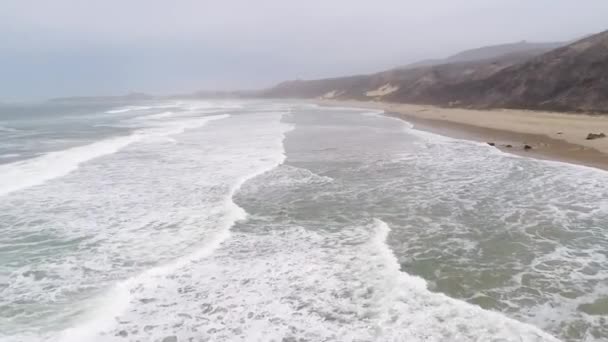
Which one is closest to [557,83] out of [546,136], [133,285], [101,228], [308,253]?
[546,136]

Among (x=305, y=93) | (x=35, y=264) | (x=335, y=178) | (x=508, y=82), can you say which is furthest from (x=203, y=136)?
(x=305, y=93)

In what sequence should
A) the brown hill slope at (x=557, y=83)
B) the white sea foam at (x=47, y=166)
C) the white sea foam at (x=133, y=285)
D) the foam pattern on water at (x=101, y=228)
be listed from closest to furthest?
the white sea foam at (x=133, y=285)
the foam pattern on water at (x=101, y=228)
the white sea foam at (x=47, y=166)
the brown hill slope at (x=557, y=83)

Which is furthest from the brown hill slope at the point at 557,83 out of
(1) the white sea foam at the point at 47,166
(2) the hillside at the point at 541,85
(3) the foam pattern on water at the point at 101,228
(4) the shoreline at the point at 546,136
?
(1) the white sea foam at the point at 47,166

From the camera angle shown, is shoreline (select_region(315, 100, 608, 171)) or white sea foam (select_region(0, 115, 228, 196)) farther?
shoreline (select_region(315, 100, 608, 171))

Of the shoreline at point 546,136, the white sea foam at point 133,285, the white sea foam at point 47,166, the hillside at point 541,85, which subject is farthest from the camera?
the hillside at point 541,85

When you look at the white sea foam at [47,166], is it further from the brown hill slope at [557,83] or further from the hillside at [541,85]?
the brown hill slope at [557,83]

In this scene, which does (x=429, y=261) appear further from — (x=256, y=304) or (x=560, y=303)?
(x=256, y=304)

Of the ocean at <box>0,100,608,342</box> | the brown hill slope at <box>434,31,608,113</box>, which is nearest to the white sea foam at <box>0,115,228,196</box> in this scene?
the ocean at <box>0,100,608,342</box>

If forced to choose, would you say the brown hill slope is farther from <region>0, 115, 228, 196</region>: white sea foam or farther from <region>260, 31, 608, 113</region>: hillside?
<region>0, 115, 228, 196</region>: white sea foam

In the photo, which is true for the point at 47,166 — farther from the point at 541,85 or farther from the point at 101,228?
the point at 541,85
